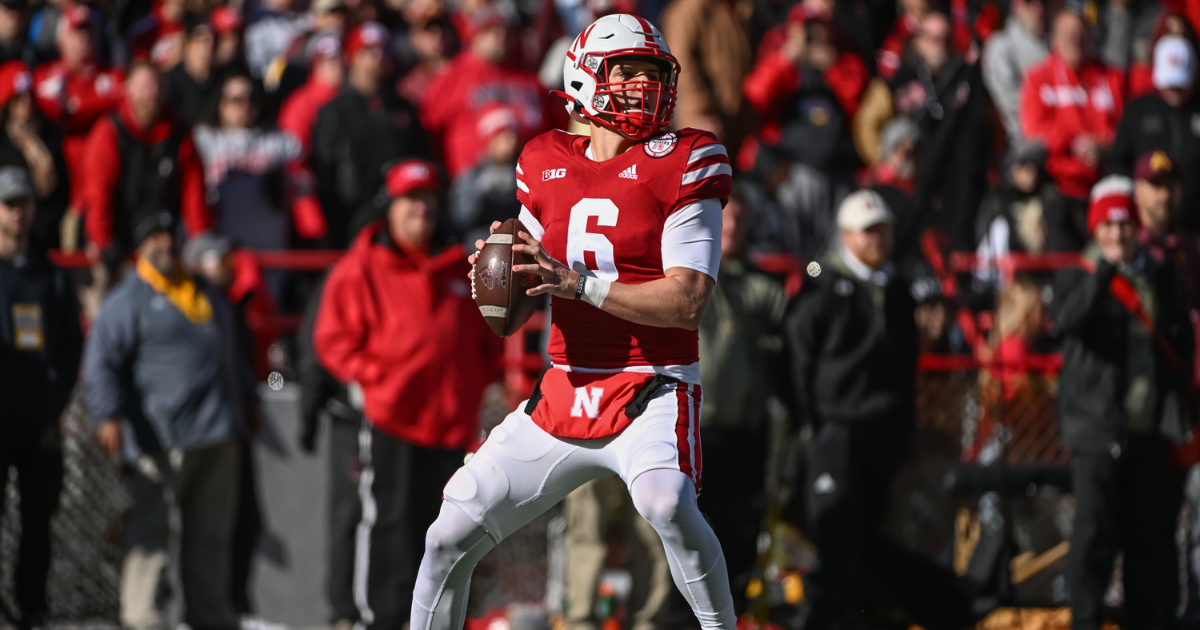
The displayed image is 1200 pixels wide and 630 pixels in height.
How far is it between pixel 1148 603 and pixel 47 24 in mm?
9196

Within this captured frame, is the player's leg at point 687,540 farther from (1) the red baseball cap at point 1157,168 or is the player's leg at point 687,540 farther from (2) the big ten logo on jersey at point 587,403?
(1) the red baseball cap at point 1157,168

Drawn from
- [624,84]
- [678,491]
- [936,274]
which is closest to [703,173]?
[624,84]

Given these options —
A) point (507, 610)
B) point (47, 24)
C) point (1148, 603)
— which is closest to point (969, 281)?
point (1148, 603)

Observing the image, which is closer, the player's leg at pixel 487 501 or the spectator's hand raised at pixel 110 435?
the player's leg at pixel 487 501

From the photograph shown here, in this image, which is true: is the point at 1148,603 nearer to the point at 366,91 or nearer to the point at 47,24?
the point at 366,91

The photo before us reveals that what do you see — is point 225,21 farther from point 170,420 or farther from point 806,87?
point 806,87

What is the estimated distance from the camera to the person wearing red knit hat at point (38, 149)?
974 cm

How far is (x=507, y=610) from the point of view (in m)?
7.95

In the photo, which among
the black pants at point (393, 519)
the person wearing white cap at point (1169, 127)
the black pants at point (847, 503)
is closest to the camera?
the black pants at point (393, 519)

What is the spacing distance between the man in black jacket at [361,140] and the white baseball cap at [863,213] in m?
3.18

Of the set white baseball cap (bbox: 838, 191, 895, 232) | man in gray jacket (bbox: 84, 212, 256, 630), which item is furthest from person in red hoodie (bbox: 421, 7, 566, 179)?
white baseball cap (bbox: 838, 191, 895, 232)

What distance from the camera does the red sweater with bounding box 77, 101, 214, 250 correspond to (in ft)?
31.6

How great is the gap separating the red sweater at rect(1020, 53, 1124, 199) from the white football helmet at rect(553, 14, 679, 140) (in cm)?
652

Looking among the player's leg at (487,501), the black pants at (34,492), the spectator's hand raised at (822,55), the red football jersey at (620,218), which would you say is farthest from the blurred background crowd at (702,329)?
the red football jersey at (620,218)
